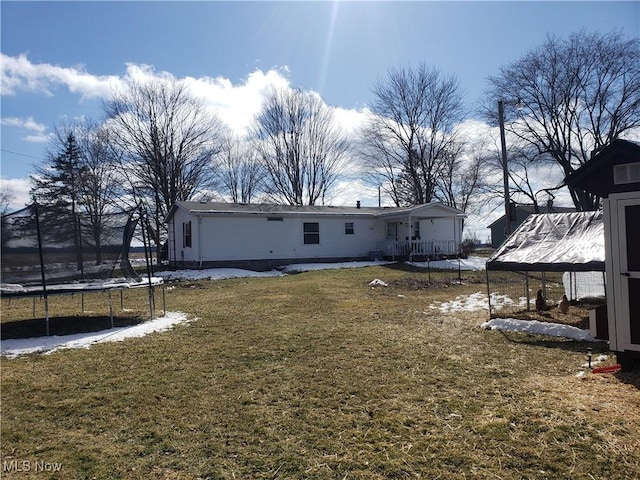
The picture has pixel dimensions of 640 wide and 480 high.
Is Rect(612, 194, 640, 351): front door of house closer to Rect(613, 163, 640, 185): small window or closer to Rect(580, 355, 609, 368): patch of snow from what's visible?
Rect(613, 163, 640, 185): small window

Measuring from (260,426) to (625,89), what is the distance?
28.4 meters

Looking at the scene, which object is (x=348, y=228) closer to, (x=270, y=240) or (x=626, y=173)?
(x=270, y=240)

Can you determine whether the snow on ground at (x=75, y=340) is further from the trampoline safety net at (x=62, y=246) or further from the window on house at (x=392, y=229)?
the window on house at (x=392, y=229)

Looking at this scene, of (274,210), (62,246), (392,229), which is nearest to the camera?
(62,246)

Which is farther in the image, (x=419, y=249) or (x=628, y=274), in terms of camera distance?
(x=419, y=249)

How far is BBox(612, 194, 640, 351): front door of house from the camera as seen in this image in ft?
15.0

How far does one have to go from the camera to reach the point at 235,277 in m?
17.8

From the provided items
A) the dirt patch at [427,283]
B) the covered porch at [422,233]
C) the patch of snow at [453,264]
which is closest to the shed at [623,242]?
the dirt patch at [427,283]

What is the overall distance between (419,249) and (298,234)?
22.6 ft

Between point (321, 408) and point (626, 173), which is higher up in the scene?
point (626, 173)

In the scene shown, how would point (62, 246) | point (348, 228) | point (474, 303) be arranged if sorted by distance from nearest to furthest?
point (62, 246) < point (474, 303) < point (348, 228)

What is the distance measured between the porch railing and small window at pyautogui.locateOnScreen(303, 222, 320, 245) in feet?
13.5

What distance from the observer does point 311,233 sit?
74.6ft

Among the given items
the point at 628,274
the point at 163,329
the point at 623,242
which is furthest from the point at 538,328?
the point at 163,329
